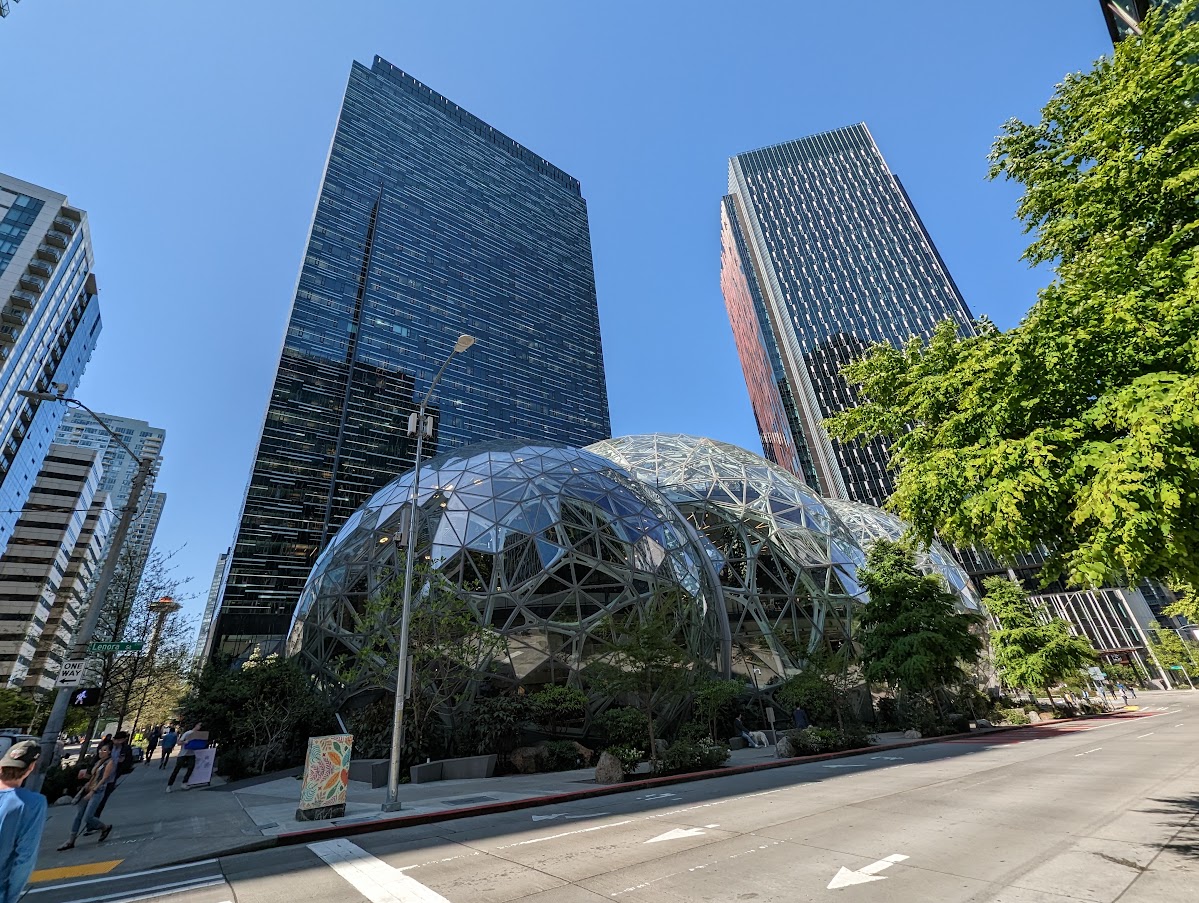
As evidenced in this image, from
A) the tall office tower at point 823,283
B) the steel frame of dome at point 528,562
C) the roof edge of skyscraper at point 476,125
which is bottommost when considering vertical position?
the steel frame of dome at point 528,562

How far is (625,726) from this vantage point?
18203mm

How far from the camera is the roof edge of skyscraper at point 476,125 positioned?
5669 inches

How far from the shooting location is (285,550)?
240ft

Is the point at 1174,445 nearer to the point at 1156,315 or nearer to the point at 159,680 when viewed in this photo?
the point at 1156,315

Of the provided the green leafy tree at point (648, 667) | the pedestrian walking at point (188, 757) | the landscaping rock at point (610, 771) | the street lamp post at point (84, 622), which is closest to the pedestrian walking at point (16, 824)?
the street lamp post at point (84, 622)

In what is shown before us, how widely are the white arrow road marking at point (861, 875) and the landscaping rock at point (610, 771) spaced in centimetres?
955

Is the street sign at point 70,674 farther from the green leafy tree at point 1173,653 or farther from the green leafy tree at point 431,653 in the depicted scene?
the green leafy tree at point 1173,653

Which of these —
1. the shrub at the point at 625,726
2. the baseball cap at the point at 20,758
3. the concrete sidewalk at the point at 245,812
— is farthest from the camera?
the shrub at the point at 625,726

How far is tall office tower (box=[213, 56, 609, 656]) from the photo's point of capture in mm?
76438

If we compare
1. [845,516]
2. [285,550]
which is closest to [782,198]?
[845,516]

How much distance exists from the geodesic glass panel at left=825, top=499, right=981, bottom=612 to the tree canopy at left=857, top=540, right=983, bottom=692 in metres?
9.89

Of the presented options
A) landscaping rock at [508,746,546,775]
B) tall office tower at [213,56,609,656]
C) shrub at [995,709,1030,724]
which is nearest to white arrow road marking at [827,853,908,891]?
landscaping rock at [508,746,546,775]

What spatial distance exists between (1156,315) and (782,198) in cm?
15112

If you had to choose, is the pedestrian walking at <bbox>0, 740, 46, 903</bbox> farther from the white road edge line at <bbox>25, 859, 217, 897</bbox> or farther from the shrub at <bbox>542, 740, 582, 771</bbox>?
the shrub at <bbox>542, 740, 582, 771</bbox>
